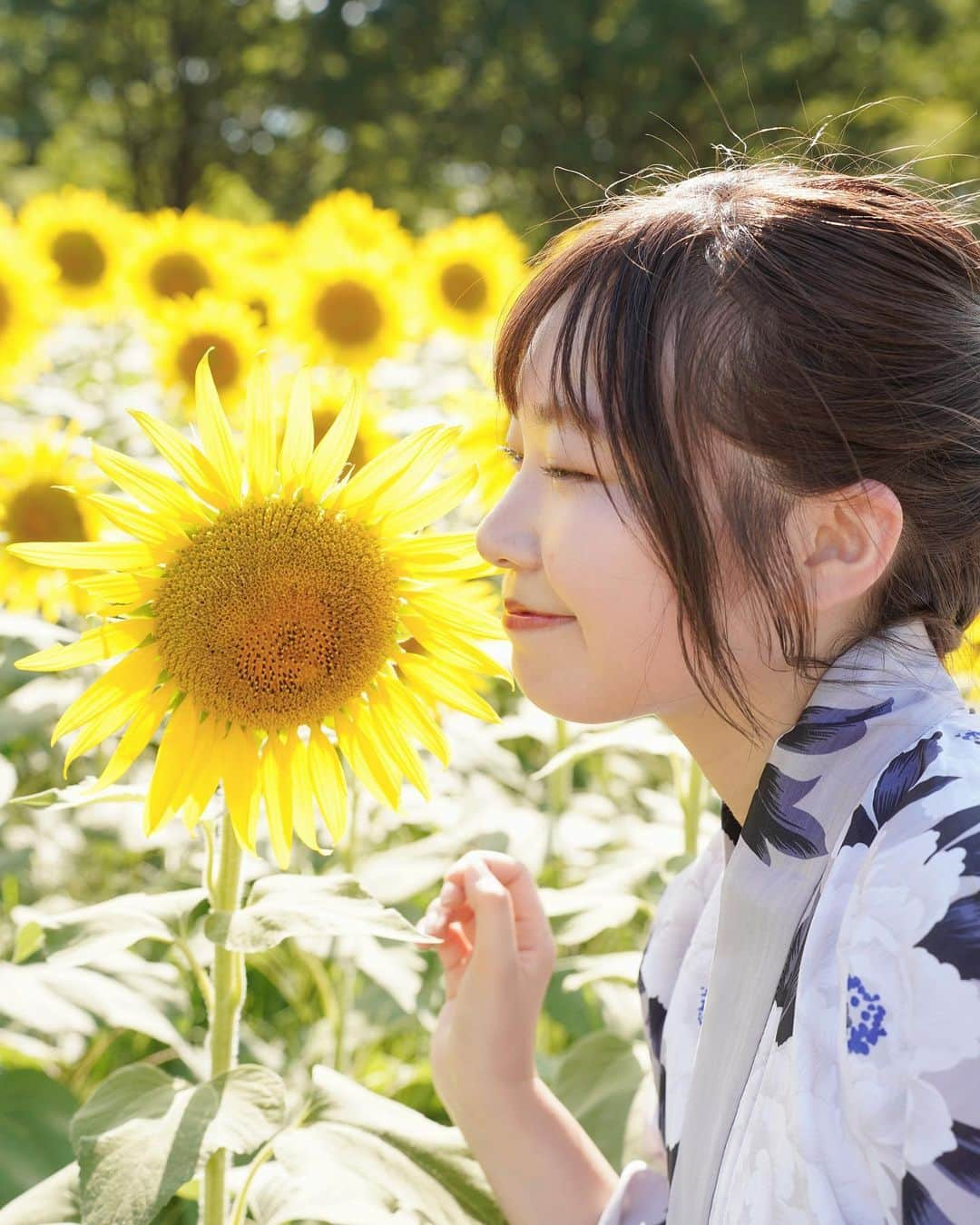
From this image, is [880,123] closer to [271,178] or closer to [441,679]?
[271,178]

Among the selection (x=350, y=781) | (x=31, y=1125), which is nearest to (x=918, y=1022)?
(x=31, y=1125)

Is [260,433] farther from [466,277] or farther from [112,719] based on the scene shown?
[466,277]

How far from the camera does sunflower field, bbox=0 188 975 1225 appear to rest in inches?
44.3

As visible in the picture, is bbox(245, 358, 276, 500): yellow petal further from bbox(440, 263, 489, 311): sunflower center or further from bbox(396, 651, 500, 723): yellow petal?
bbox(440, 263, 489, 311): sunflower center

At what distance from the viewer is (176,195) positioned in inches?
752

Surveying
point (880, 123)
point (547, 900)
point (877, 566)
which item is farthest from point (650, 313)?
point (880, 123)

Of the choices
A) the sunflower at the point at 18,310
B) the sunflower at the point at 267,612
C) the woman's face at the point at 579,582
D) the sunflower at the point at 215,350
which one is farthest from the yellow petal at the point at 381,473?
the sunflower at the point at 18,310

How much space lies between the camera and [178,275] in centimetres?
326

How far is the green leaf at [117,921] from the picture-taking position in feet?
3.79

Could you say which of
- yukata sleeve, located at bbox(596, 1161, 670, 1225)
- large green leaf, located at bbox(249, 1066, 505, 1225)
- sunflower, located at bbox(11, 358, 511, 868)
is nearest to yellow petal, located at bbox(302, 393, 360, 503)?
sunflower, located at bbox(11, 358, 511, 868)

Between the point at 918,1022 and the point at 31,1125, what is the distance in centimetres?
99

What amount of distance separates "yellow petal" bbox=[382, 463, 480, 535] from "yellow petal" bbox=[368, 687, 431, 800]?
0.15 metres

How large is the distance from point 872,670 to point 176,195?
19.5 m

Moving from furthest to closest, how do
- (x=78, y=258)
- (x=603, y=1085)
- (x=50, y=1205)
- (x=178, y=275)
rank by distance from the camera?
1. (x=78, y=258)
2. (x=178, y=275)
3. (x=603, y=1085)
4. (x=50, y=1205)
